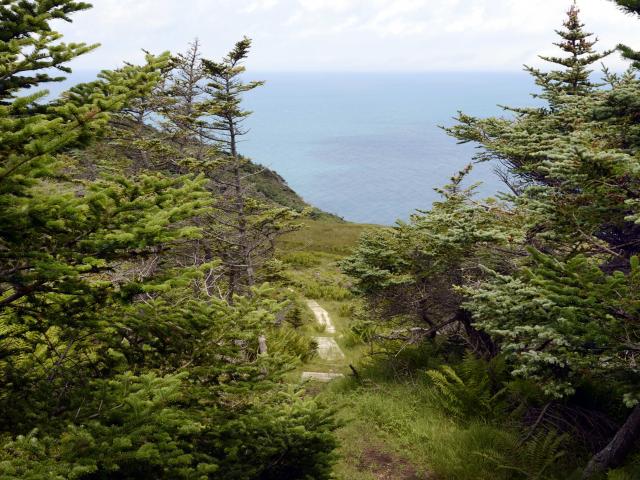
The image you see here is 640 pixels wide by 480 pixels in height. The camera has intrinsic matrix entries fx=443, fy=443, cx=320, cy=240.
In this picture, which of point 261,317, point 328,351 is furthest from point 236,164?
point 261,317

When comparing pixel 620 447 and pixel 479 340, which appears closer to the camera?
pixel 620 447

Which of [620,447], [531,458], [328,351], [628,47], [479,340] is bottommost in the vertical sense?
[328,351]

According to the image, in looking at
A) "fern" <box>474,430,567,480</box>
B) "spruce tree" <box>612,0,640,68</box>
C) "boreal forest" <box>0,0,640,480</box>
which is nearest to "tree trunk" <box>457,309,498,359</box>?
"boreal forest" <box>0,0,640,480</box>

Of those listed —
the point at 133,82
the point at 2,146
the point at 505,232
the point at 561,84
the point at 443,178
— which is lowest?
the point at 443,178

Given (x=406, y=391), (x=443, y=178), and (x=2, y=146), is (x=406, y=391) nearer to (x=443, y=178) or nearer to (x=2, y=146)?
(x=2, y=146)

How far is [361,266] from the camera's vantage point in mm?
12477

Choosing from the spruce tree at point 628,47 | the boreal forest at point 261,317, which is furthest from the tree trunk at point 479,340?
the spruce tree at point 628,47

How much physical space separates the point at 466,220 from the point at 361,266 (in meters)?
4.47

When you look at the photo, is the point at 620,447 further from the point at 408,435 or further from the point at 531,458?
the point at 408,435

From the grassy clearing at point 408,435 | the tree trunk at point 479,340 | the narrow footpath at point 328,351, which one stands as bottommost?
the narrow footpath at point 328,351

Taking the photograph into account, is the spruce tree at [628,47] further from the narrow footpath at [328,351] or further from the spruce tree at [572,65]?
the narrow footpath at [328,351]

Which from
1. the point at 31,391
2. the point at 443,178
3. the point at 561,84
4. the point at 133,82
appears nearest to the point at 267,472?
the point at 31,391

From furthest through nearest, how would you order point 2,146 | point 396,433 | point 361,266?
point 361,266, point 396,433, point 2,146

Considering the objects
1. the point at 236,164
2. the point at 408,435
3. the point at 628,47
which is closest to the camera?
the point at 628,47
